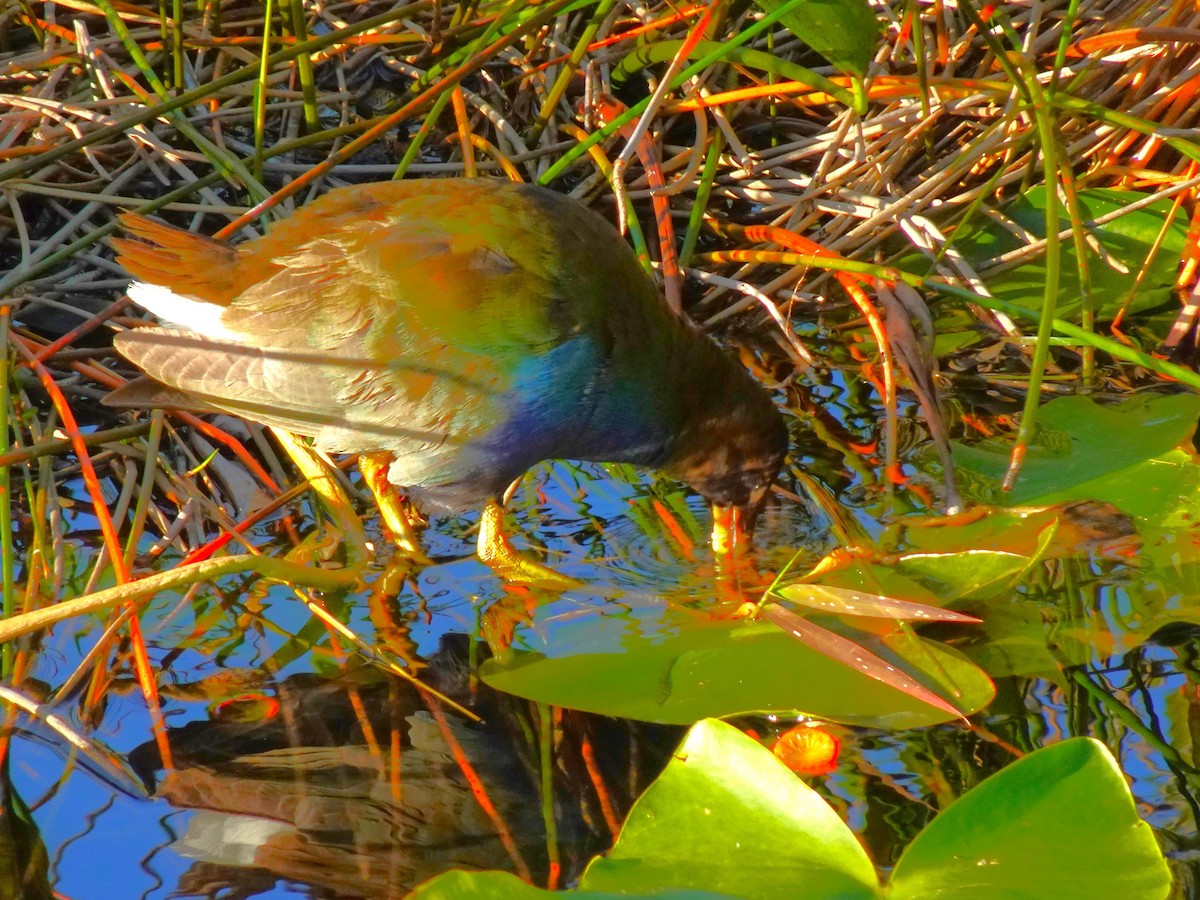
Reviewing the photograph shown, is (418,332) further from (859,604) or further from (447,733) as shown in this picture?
(859,604)

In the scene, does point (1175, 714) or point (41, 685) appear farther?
point (41, 685)

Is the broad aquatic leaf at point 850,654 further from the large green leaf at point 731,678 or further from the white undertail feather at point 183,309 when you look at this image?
the white undertail feather at point 183,309

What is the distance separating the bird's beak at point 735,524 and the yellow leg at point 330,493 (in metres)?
0.51

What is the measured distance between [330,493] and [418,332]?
30cm

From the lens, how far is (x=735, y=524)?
1.89 meters

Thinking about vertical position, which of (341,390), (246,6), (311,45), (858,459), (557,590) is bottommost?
(557,590)

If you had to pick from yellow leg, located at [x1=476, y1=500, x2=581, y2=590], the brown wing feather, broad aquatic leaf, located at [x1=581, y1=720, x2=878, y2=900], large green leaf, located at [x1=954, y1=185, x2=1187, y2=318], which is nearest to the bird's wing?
the brown wing feather

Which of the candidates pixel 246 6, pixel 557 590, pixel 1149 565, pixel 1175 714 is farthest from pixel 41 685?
pixel 246 6

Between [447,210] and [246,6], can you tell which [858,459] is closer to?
[447,210]

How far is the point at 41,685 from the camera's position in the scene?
1.47 m

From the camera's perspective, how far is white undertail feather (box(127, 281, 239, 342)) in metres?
1.76

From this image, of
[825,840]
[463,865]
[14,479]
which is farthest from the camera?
[14,479]

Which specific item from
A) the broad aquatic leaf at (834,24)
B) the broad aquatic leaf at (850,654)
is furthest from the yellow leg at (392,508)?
the broad aquatic leaf at (834,24)

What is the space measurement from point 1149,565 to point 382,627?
3.26ft
